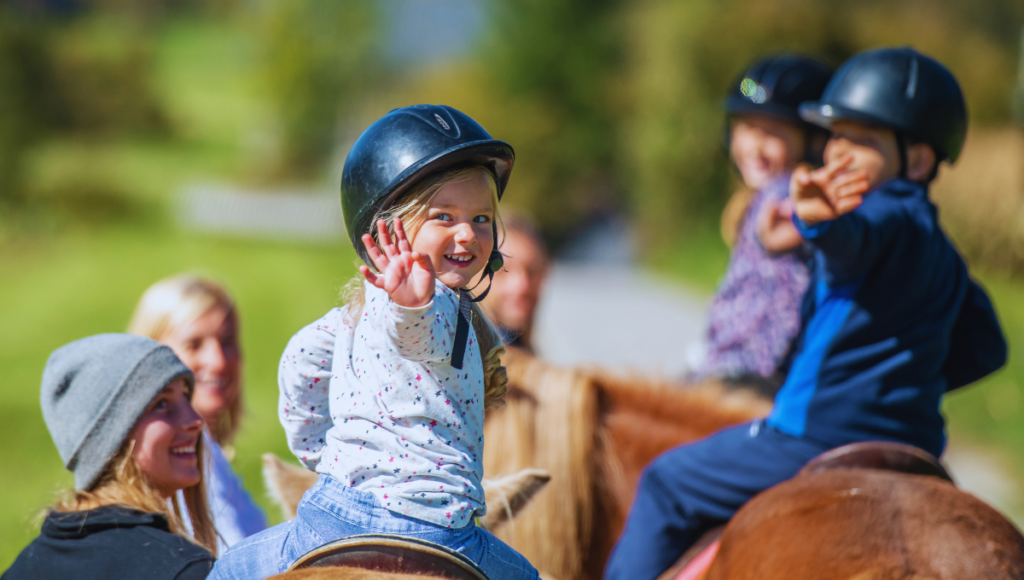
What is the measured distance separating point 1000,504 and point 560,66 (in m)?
16.9

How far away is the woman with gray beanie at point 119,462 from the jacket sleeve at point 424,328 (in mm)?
765

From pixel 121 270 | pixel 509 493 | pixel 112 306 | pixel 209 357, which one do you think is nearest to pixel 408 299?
pixel 509 493

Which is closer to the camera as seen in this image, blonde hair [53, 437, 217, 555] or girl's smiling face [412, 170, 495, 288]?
girl's smiling face [412, 170, 495, 288]

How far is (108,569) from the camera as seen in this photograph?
182 cm

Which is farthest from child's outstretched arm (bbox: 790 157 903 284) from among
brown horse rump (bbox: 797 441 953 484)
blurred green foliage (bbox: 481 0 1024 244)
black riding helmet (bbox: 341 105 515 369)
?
blurred green foliage (bbox: 481 0 1024 244)

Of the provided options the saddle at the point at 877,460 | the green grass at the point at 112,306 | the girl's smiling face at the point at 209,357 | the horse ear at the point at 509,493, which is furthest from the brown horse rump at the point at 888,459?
the girl's smiling face at the point at 209,357

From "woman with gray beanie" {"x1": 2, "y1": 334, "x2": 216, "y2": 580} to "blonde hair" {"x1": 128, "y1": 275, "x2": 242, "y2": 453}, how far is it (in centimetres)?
68

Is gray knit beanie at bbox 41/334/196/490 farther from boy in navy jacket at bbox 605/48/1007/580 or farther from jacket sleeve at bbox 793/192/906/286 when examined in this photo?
jacket sleeve at bbox 793/192/906/286

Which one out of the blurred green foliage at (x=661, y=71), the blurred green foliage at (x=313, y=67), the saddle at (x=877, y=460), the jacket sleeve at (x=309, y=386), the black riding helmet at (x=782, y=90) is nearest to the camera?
the jacket sleeve at (x=309, y=386)

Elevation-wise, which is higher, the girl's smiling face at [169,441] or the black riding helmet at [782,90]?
the black riding helmet at [782,90]

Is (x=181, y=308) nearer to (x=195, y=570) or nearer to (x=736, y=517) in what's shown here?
(x=195, y=570)

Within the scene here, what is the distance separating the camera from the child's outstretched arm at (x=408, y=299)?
1482 mm

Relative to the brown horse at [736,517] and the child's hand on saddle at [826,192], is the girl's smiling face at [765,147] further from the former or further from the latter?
the child's hand on saddle at [826,192]

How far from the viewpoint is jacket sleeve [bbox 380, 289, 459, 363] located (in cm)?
150
